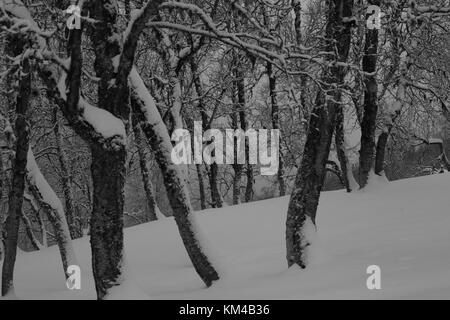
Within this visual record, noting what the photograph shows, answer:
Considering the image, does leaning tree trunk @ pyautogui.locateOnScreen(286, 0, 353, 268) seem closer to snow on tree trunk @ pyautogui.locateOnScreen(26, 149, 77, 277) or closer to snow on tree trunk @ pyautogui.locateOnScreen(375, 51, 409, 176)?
snow on tree trunk @ pyautogui.locateOnScreen(26, 149, 77, 277)

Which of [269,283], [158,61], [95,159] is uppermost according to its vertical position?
[158,61]

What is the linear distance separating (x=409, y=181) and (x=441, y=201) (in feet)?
9.08

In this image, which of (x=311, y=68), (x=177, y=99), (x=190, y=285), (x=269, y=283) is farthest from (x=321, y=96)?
A: (x=177, y=99)

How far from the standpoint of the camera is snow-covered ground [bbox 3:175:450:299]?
229 inches

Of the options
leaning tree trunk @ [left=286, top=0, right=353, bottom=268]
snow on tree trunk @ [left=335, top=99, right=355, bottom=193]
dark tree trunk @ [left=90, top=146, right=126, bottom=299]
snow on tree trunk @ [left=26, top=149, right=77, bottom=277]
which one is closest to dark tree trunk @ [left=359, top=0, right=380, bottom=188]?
snow on tree trunk @ [left=335, top=99, right=355, bottom=193]

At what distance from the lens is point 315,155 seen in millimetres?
7121

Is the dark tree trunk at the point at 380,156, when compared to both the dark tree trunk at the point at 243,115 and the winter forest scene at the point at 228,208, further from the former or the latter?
the dark tree trunk at the point at 243,115

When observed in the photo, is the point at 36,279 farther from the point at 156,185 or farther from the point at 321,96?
the point at 156,185

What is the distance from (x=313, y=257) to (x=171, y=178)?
2.28 m

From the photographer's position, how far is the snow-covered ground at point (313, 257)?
582 centimetres

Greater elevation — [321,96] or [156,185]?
[321,96]

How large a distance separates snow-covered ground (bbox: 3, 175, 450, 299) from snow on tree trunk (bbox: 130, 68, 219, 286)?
240 millimetres

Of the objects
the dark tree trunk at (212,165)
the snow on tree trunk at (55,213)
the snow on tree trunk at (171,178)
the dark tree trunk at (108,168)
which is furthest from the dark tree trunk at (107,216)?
the dark tree trunk at (212,165)
